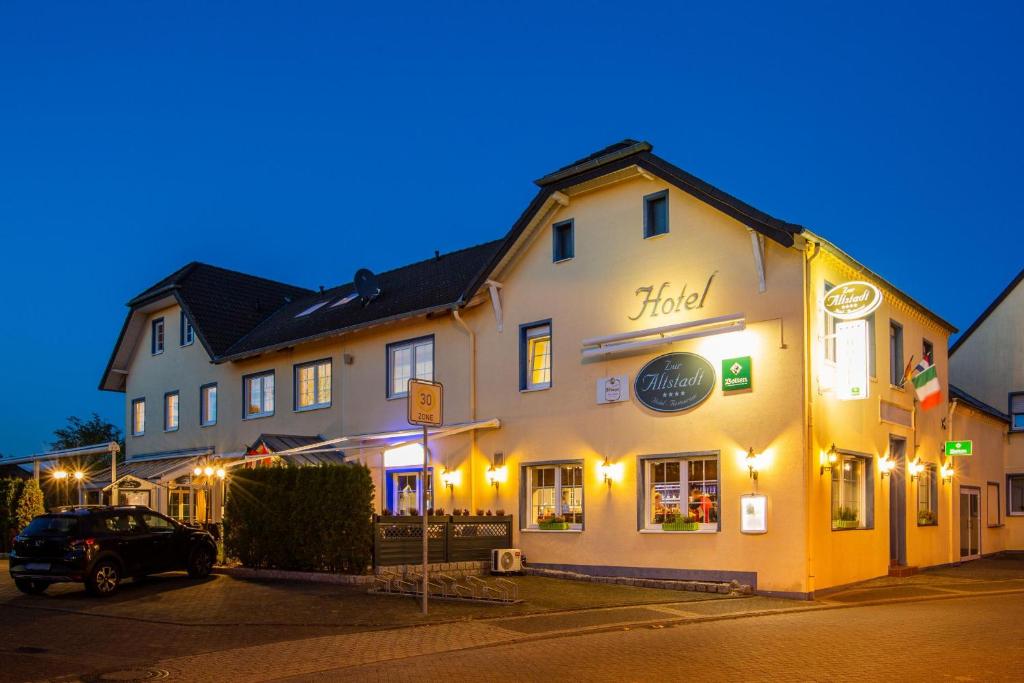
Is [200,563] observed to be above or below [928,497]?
below

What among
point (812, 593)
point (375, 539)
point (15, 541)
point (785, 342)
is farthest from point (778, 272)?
point (15, 541)

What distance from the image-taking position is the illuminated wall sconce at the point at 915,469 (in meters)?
21.3

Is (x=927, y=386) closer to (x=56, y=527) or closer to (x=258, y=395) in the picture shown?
(x=56, y=527)

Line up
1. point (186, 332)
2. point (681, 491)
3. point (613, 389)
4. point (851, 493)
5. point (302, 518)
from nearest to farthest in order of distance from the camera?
point (681, 491) < point (851, 493) < point (302, 518) < point (613, 389) < point (186, 332)

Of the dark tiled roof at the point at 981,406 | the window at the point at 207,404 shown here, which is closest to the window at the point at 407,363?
the window at the point at 207,404

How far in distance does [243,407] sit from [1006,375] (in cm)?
2368

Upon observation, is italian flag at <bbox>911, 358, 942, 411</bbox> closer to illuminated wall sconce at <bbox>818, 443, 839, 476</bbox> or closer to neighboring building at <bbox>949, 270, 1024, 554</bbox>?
illuminated wall sconce at <bbox>818, 443, 839, 476</bbox>

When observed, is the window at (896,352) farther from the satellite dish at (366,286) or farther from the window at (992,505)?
the satellite dish at (366,286)

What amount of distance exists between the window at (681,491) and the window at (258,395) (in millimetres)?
13791

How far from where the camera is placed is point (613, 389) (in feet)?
65.3

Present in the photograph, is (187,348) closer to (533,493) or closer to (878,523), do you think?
(533,493)

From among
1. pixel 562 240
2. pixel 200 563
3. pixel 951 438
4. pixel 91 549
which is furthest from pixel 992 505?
pixel 91 549

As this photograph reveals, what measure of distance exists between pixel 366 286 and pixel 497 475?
8.33 meters

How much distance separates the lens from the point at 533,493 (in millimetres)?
21547
